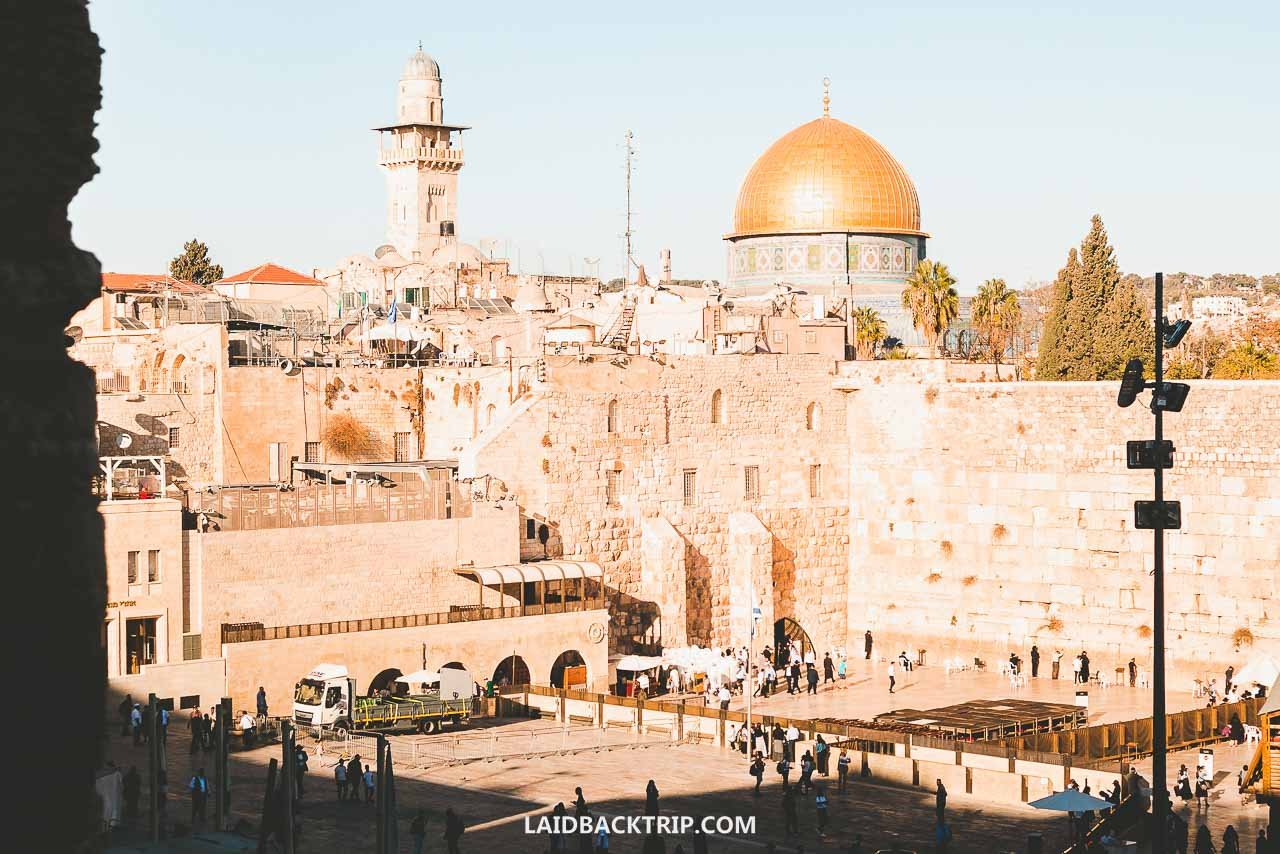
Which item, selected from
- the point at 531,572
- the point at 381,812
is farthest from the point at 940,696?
the point at 381,812

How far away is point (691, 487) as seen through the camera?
39.1 metres

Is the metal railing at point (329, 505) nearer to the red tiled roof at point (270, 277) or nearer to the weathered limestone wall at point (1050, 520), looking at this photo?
the weathered limestone wall at point (1050, 520)

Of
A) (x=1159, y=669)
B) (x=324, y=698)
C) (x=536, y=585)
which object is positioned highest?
(x=1159, y=669)

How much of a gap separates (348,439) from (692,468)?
7.74m

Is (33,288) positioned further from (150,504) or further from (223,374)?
(223,374)

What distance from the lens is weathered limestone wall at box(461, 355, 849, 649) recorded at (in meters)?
37.0

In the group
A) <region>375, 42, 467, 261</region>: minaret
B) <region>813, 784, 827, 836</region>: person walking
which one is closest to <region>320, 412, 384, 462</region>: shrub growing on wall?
<region>813, 784, 827, 836</region>: person walking

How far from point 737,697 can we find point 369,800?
479 inches

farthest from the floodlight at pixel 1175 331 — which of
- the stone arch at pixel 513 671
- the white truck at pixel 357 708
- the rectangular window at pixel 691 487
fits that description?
the rectangular window at pixel 691 487

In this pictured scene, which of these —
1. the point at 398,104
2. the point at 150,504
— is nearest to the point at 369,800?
the point at 150,504

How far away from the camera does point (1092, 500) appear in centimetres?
3684

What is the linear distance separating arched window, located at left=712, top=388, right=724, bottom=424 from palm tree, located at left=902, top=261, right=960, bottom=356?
Answer: 7.25 metres

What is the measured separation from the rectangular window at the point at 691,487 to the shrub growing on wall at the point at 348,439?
7401mm

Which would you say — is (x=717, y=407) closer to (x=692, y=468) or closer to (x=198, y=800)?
(x=692, y=468)
